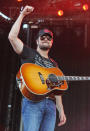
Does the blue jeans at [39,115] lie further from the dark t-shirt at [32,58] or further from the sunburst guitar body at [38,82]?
the dark t-shirt at [32,58]

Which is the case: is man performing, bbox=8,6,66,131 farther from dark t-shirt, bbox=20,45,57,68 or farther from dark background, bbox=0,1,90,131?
dark background, bbox=0,1,90,131

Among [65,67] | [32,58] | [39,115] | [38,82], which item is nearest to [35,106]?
[39,115]

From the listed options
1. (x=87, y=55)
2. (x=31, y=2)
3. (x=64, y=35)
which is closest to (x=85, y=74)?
(x=87, y=55)

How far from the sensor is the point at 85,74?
2758 mm

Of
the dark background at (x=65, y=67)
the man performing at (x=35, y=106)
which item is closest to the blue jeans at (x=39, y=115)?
the man performing at (x=35, y=106)

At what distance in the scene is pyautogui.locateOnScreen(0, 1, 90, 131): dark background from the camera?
2.62m

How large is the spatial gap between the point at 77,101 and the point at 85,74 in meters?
0.33

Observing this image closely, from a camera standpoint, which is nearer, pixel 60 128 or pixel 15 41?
pixel 15 41

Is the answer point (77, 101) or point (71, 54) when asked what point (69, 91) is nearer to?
point (77, 101)

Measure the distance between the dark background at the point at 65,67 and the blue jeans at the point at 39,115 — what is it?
0.78 metres

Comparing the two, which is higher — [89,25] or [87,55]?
[89,25]

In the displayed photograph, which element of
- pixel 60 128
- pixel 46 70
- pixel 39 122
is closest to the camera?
pixel 39 122

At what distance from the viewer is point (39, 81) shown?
1.79 meters

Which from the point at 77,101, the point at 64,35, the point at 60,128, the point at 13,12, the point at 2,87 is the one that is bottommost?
the point at 60,128
